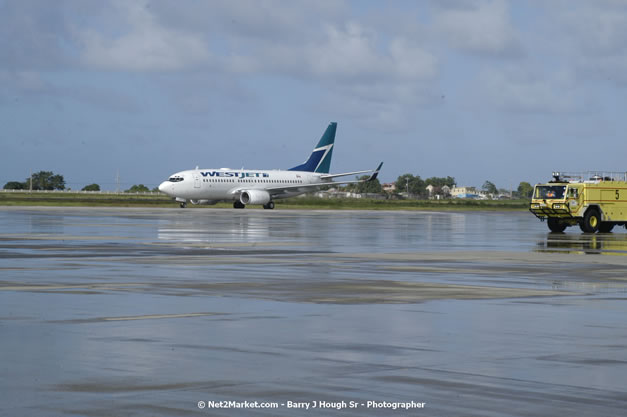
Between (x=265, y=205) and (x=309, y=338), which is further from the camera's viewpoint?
(x=265, y=205)

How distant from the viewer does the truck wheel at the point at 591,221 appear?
162 feet

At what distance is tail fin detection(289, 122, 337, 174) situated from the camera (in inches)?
4205

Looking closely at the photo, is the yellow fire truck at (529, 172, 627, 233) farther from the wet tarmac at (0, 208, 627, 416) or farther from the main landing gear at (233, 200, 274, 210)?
the main landing gear at (233, 200, 274, 210)

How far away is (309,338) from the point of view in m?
11.5

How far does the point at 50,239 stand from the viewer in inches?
1353

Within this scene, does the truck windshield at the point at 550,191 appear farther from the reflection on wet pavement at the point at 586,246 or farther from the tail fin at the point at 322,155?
the tail fin at the point at 322,155

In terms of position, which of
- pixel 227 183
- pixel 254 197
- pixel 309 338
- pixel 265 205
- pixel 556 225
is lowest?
pixel 309 338

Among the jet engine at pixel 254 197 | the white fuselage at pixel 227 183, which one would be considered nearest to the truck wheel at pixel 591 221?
the jet engine at pixel 254 197

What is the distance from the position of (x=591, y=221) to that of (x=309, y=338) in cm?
4067

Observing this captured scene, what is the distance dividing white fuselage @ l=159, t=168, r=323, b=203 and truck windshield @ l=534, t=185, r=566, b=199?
45993 mm

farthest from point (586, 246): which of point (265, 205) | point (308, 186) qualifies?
point (308, 186)

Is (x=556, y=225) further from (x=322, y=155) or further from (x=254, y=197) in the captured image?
(x=322, y=155)

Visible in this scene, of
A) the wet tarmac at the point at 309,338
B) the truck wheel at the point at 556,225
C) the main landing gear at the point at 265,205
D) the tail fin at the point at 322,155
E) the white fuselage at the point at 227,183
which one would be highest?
the tail fin at the point at 322,155

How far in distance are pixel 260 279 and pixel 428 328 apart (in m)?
7.58
